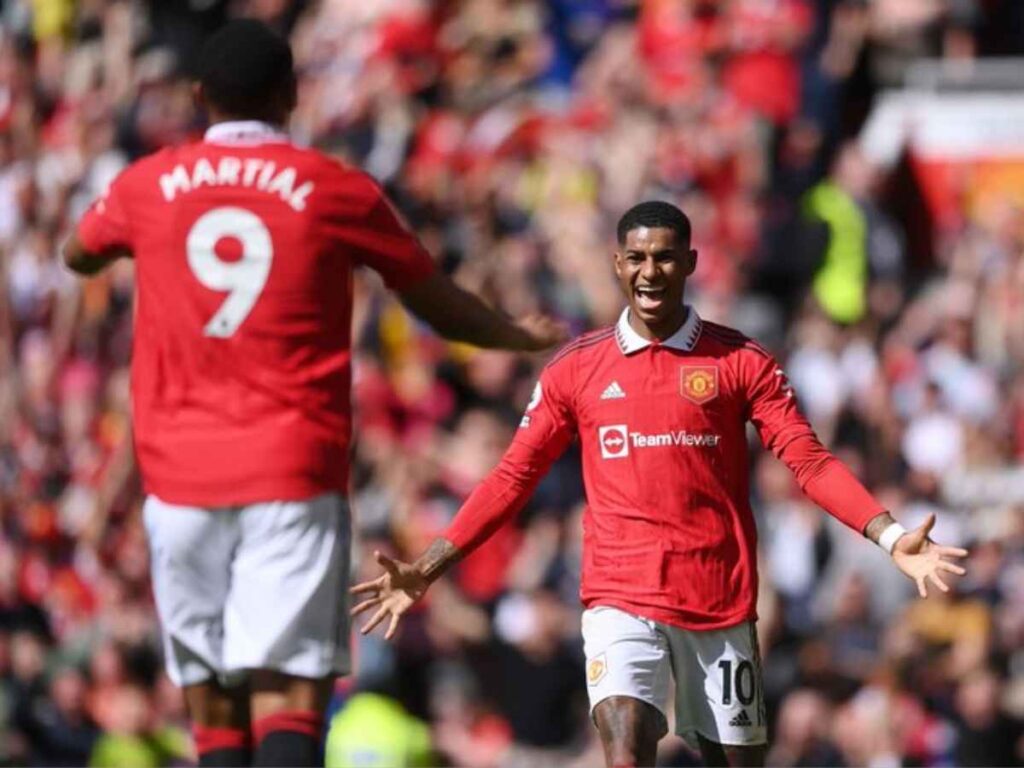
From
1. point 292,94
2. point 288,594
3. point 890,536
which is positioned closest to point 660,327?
point 890,536

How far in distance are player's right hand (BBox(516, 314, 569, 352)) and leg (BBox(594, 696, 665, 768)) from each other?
1.17 metres

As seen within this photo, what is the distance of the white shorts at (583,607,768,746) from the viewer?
799cm

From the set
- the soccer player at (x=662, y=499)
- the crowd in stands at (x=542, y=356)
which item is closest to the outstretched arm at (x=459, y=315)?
the soccer player at (x=662, y=499)

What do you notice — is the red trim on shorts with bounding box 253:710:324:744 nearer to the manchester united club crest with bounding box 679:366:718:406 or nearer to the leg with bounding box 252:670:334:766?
the leg with bounding box 252:670:334:766

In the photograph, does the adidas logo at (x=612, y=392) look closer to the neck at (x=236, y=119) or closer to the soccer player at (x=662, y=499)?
the soccer player at (x=662, y=499)

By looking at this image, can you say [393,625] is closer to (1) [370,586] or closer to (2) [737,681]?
(1) [370,586]

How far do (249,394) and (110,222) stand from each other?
71 centimetres

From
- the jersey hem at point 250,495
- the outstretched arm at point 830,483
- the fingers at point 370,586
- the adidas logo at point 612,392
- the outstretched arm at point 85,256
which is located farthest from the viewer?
the adidas logo at point 612,392

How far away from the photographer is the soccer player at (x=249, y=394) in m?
6.93

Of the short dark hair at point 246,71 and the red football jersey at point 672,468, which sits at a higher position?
the short dark hair at point 246,71

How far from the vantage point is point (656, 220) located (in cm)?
802

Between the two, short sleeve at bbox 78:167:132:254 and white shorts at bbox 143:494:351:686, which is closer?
white shorts at bbox 143:494:351:686

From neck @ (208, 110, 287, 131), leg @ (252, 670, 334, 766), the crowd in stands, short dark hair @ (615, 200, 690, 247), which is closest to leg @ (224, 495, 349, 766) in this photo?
leg @ (252, 670, 334, 766)

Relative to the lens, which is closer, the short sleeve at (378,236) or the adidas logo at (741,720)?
the short sleeve at (378,236)
